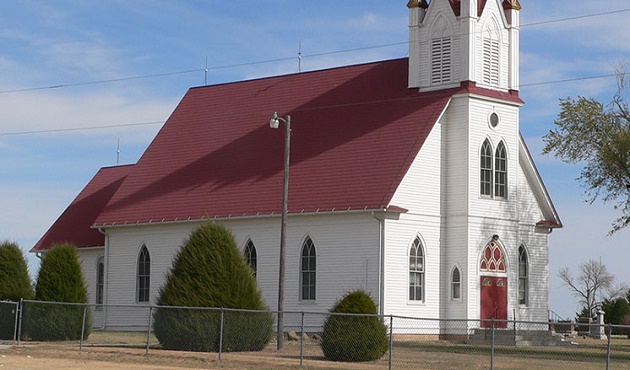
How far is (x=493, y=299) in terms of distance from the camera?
4897 cm

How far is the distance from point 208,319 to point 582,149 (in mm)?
19254

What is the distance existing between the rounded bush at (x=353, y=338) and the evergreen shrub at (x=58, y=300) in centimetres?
1108

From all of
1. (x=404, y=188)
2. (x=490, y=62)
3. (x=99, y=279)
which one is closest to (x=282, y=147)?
(x=404, y=188)

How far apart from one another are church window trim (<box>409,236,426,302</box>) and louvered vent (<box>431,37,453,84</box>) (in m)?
6.75

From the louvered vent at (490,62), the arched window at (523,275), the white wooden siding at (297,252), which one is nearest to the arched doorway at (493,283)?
the arched window at (523,275)

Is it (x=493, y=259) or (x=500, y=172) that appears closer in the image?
(x=493, y=259)

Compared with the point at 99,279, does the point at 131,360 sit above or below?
below

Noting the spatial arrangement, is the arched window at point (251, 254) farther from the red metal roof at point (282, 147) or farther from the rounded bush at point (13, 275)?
the rounded bush at point (13, 275)

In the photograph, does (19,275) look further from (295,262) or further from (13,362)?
(13,362)

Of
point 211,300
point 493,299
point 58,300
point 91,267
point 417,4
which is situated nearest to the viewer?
point 211,300

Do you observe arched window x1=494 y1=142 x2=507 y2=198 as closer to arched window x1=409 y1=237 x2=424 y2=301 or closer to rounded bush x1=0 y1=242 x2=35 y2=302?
arched window x1=409 y1=237 x2=424 y2=301

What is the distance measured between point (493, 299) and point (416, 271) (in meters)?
3.67

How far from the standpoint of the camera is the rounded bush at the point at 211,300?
37.9 m

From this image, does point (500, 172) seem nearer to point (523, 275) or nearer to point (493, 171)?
point (493, 171)
